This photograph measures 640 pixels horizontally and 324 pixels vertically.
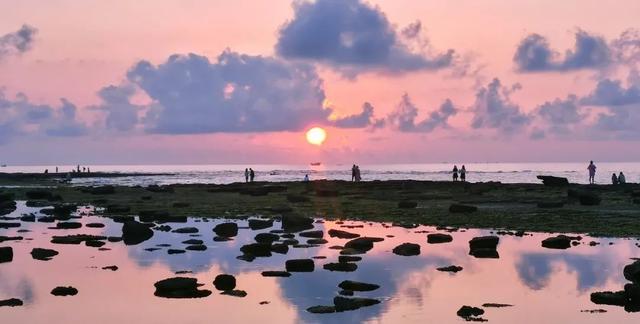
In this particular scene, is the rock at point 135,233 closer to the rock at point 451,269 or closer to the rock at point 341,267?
the rock at point 341,267

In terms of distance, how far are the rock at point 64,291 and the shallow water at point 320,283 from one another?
304 mm

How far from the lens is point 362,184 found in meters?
89.4

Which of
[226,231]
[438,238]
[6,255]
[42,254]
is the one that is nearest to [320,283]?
[438,238]

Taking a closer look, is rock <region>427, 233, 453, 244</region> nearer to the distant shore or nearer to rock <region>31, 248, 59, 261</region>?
the distant shore

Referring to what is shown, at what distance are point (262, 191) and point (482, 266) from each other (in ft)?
170

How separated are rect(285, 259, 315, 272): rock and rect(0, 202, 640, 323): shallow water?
345mm

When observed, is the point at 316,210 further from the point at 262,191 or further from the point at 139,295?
the point at 139,295

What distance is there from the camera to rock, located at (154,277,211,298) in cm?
2121

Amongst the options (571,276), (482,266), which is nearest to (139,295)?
(482,266)

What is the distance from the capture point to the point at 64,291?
21.9 metres

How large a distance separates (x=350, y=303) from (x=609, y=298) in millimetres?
7886

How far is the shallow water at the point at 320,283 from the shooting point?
736 inches

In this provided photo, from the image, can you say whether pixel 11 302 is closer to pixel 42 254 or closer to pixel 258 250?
pixel 42 254

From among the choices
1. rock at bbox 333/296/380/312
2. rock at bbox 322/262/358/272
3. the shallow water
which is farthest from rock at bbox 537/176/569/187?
rock at bbox 333/296/380/312
